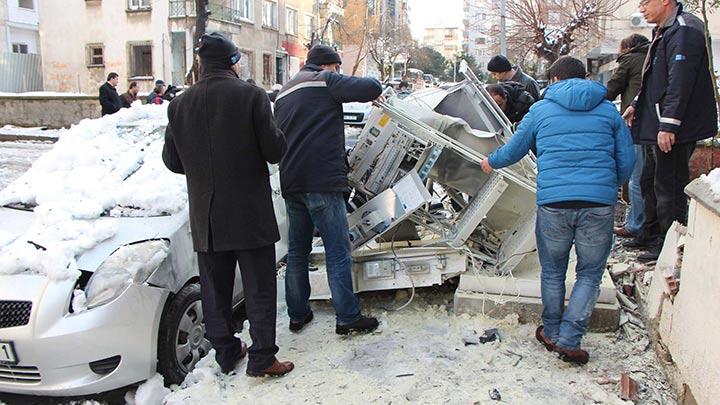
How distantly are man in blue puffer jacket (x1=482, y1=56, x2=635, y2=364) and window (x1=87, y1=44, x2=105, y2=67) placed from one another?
31.2m

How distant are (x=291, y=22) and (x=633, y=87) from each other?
3713 cm

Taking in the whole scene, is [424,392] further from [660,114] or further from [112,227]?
[660,114]

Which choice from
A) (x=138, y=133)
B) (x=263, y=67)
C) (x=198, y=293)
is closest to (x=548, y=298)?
(x=198, y=293)

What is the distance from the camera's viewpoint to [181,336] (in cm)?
376

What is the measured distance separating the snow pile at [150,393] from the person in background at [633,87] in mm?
4014

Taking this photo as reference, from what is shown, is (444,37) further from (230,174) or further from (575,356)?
(230,174)

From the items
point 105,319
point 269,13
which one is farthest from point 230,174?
point 269,13

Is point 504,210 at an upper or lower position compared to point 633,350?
upper

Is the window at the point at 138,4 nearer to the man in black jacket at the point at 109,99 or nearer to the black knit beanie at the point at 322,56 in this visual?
the man in black jacket at the point at 109,99

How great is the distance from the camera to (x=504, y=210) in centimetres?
458

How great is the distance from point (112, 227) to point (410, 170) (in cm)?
203

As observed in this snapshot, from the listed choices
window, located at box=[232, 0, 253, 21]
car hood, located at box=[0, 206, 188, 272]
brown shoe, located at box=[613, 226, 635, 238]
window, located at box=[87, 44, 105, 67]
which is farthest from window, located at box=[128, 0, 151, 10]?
brown shoe, located at box=[613, 226, 635, 238]

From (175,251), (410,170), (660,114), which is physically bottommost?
(175,251)

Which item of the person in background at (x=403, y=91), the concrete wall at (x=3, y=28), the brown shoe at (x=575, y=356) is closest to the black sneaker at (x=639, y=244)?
the brown shoe at (x=575, y=356)
